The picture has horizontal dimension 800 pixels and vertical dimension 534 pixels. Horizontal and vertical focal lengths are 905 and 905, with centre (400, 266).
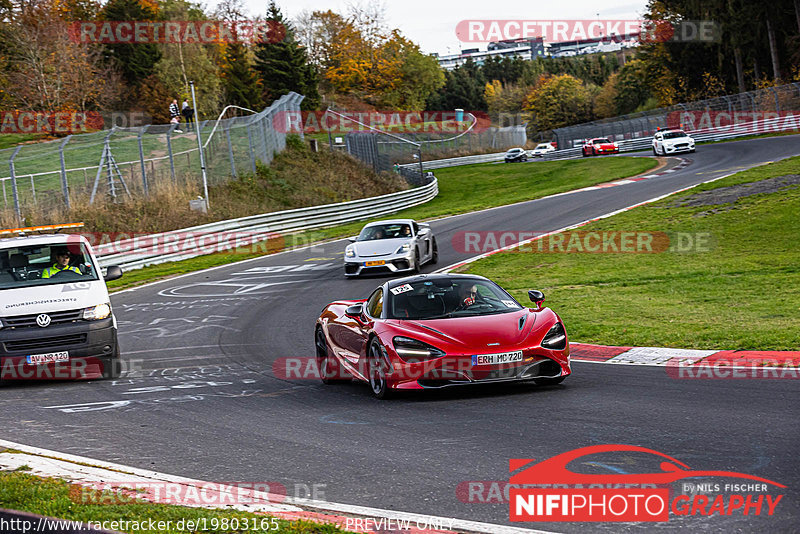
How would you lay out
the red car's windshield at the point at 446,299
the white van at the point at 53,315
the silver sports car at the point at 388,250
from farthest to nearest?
the silver sports car at the point at 388,250 → the white van at the point at 53,315 → the red car's windshield at the point at 446,299

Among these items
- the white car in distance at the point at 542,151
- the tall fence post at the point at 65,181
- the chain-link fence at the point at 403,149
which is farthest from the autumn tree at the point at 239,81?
the tall fence post at the point at 65,181

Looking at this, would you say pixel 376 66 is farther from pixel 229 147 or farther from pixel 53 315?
pixel 53 315

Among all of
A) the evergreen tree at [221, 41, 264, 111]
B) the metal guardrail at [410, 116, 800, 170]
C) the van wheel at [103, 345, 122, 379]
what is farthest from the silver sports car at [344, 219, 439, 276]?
the evergreen tree at [221, 41, 264, 111]

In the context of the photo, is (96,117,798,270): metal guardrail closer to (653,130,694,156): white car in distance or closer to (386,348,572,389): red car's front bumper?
(653,130,694,156): white car in distance

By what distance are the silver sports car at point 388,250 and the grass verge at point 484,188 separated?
251 inches

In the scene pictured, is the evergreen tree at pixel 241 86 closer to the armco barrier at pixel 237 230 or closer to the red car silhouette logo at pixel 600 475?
the armco barrier at pixel 237 230

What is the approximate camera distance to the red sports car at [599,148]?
6373cm

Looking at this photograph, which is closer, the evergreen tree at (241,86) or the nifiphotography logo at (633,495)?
the nifiphotography logo at (633,495)

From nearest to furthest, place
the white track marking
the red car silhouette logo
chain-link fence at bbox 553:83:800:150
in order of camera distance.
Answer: the white track marking
the red car silhouette logo
chain-link fence at bbox 553:83:800:150

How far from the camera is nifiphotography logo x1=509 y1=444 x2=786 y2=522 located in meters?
5.04

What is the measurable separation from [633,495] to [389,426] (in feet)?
9.58

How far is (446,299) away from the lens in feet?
33.1

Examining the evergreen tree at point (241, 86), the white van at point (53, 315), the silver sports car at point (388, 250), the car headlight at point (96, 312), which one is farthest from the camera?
the evergreen tree at point (241, 86)

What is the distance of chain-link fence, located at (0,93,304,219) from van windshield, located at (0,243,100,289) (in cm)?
1667
